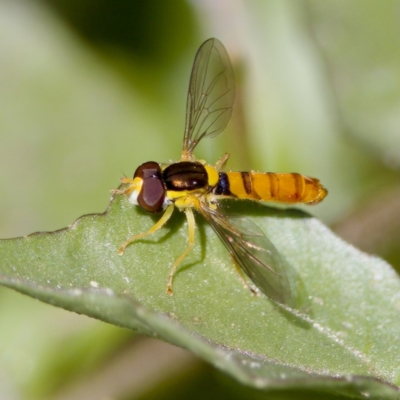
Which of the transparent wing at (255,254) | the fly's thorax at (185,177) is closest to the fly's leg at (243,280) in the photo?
the transparent wing at (255,254)

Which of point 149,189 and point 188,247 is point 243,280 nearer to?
point 188,247

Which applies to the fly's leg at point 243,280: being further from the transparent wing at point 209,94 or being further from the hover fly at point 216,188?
the transparent wing at point 209,94

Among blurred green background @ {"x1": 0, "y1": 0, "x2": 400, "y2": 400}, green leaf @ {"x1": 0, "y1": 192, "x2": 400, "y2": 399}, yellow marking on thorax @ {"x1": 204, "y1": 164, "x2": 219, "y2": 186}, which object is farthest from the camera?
blurred green background @ {"x1": 0, "y1": 0, "x2": 400, "y2": 400}

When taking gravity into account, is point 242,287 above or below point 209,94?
below

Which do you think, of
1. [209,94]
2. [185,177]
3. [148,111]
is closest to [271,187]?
[185,177]

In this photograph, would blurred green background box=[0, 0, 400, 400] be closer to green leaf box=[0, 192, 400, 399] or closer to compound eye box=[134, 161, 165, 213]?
compound eye box=[134, 161, 165, 213]

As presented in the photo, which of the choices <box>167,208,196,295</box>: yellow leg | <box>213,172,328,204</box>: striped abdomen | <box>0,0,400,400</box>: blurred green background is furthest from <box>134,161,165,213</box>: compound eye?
<box>0,0,400,400</box>: blurred green background
